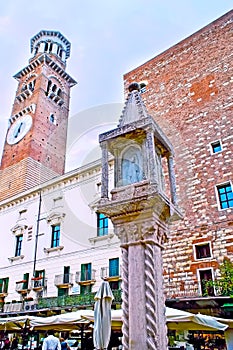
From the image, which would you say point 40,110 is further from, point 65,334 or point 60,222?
point 65,334

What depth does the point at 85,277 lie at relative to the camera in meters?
16.3

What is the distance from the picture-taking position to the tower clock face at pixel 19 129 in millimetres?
34147

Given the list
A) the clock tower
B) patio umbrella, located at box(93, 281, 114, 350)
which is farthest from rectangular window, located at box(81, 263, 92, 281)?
the clock tower

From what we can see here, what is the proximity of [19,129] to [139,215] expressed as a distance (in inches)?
1295

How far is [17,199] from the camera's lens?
74.4 ft

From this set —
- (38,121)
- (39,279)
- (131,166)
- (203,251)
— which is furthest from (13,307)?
(38,121)

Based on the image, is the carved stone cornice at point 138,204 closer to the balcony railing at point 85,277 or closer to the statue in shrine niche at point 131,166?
the statue in shrine niche at point 131,166

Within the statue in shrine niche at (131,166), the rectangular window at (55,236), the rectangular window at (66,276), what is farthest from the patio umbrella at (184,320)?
the rectangular window at (55,236)

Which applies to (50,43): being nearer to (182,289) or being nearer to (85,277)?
(85,277)

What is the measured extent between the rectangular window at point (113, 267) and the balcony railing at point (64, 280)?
252cm

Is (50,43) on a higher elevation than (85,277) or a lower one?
higher

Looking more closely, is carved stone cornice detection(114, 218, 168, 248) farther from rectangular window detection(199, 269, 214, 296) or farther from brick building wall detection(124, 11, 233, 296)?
brick building wall detection(124, 11, 233, 296)

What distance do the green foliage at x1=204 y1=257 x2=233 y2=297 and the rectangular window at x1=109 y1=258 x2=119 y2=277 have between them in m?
4.13

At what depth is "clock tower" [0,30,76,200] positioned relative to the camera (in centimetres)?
3073
